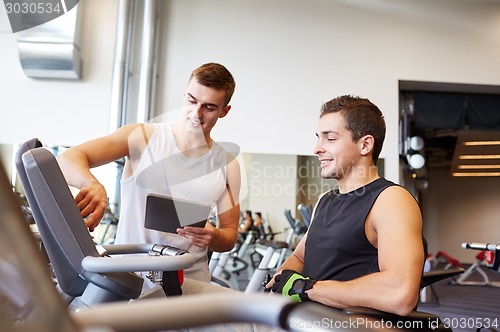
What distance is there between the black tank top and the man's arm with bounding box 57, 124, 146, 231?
71 cm

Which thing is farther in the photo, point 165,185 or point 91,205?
point 165,185

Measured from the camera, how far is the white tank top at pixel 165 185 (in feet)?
5.73

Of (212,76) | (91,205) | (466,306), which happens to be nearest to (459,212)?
(466,306)

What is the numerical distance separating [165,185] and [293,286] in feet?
2.10

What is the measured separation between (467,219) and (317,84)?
1124cm

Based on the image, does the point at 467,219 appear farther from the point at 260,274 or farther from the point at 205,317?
Result: the point at 205,317

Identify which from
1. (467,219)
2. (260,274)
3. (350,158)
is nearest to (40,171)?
(350,158)

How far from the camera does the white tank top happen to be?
1.75 m

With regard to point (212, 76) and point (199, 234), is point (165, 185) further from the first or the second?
point (212, 76)

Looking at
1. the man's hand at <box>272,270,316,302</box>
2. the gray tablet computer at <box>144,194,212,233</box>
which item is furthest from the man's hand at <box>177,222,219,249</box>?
the man's hand at <box>272,270,316,302</box>

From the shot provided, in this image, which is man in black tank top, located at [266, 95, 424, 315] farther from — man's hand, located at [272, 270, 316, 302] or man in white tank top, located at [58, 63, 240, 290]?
man in white tank top, located at [58, 63, 240, 290]

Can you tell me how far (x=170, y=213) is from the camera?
1.38 metres

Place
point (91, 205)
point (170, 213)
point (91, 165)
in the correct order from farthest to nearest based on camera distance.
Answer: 1. point (91, 165)
2. point (170, 213)
3. point (91, 205)

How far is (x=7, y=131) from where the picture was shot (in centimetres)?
595
